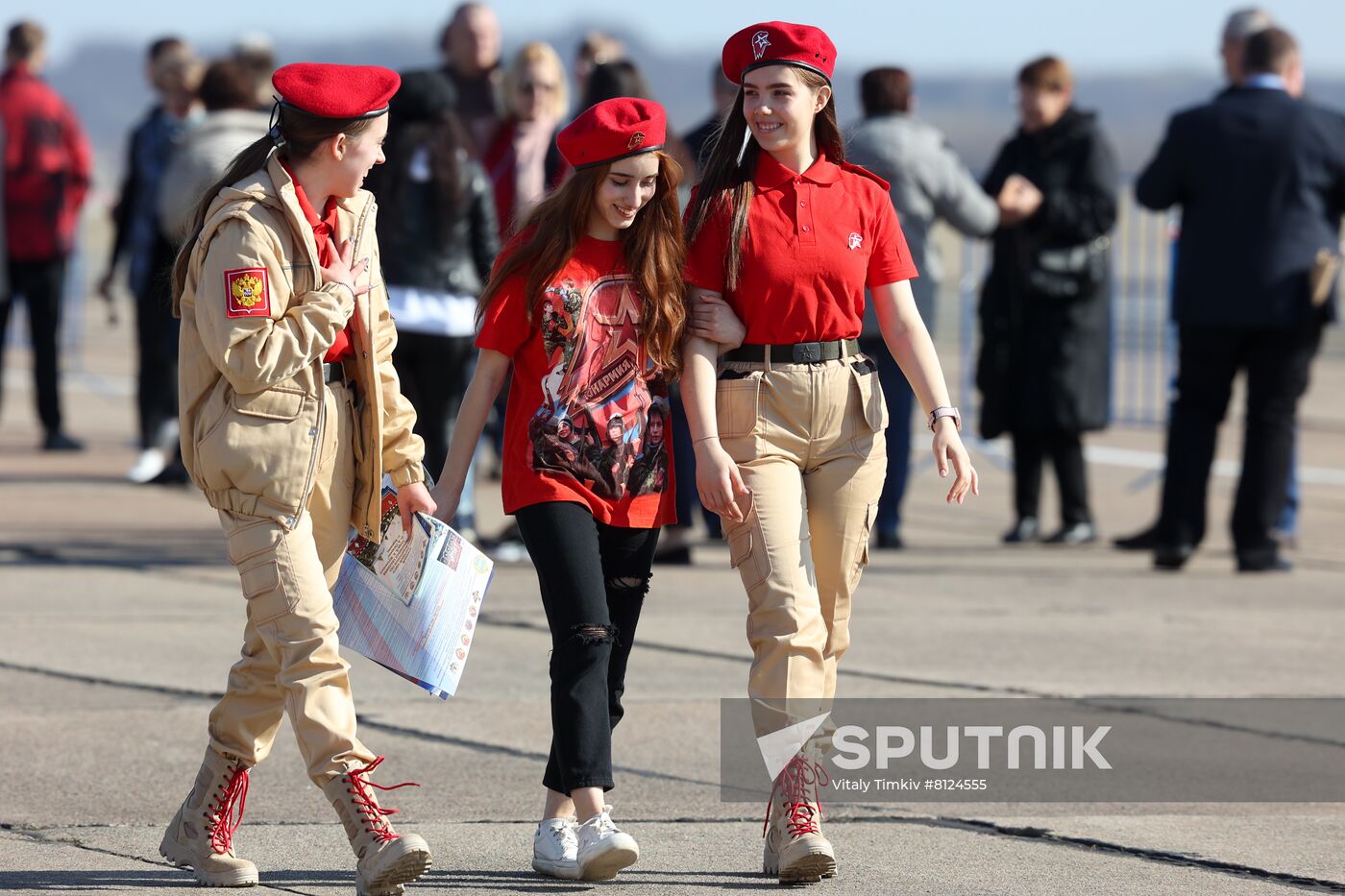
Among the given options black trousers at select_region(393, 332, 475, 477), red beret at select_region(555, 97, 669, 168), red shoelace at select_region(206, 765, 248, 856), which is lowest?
black trousers at select_region(393, 332, 475, 477)

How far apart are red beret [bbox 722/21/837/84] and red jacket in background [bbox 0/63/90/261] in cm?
836

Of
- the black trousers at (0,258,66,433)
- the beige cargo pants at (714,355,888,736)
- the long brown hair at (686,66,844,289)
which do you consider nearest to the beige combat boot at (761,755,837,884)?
the beige cargo pants at (714,355,888,736)

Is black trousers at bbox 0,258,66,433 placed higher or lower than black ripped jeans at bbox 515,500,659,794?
lower

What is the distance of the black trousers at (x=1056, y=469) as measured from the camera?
10102 millimetres

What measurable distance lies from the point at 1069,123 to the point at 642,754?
507cm

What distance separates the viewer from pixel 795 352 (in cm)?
477

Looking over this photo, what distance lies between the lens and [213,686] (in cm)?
659

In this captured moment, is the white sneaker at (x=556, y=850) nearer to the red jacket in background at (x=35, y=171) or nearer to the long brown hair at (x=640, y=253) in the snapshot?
the long brown hair at (x=640, y=253)

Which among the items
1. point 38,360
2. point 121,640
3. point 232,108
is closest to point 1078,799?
point 121,640

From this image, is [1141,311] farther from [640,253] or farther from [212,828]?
[212,828]

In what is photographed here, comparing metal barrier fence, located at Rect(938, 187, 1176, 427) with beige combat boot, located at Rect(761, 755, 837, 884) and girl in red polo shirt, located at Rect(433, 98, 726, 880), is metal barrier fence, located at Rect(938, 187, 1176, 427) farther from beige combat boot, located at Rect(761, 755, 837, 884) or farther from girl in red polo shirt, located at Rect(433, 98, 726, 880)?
beige combat boot, located at Rect(761, 755, 837, 884)

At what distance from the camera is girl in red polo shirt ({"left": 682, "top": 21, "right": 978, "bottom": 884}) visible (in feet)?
15.3

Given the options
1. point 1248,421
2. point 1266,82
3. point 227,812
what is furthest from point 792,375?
point 1266,82

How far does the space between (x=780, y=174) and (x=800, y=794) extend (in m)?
1.34
